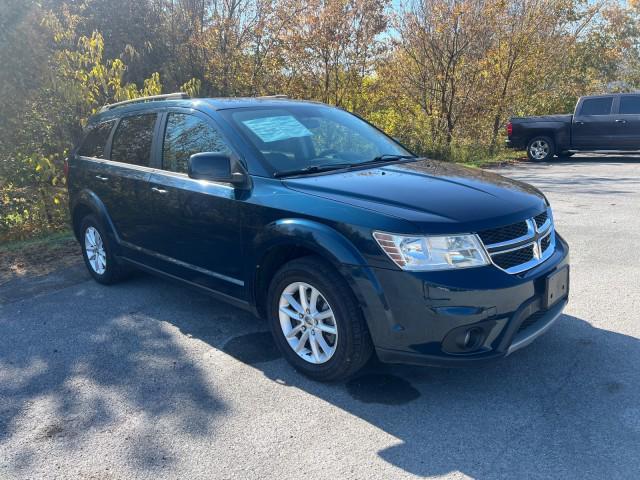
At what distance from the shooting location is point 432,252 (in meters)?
3.04

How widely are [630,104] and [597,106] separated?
0.80 metres

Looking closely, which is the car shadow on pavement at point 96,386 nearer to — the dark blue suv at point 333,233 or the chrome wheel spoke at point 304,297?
the dark blue suv at point 333,233

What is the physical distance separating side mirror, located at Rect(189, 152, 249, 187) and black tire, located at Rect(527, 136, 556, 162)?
46.4 feet

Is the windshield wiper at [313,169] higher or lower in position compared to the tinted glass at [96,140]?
lower

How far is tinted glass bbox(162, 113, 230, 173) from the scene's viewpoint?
4.16 metres

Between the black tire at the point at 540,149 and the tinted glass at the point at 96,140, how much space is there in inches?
529

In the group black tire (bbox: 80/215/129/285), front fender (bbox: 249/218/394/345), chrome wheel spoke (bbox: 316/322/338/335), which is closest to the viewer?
front fender (bbox: 249/218/394/345)

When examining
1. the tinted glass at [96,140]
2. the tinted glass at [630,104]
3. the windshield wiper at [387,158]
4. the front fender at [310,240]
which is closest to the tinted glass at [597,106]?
the tinted glass at [630,104]

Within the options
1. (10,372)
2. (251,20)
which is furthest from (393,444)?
(251,20)

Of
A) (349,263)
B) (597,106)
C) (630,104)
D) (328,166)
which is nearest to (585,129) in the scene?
(597,106)

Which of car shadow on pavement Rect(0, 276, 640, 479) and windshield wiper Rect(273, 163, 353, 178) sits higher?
windshield wiper Rect(273, 163, 353, 178)

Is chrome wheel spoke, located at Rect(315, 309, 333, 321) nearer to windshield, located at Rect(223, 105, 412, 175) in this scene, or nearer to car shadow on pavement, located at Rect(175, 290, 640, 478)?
car shadow on pavement, located at Rect(175, 290, 640, 478)

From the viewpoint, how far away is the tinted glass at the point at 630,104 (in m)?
15.3

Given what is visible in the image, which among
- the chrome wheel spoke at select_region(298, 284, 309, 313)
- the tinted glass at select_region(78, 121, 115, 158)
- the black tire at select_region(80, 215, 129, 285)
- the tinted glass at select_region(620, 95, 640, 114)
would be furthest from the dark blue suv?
the tinted glass at select_region(620, 95, 640, 114)
